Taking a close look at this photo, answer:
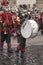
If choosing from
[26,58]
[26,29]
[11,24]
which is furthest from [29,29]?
[11,24]

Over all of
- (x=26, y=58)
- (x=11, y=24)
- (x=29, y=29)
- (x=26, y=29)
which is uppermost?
(x=29, y=29)

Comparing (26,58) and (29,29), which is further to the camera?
(26,58)

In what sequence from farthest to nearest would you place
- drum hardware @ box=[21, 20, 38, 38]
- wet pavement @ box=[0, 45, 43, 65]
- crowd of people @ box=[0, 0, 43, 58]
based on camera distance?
crowd of people @ box=[0, 0, 43, 58] → drum hardware @ box=[21, 20, 38, 38] → wet pavement @ box=[0, 45, 43, 65]

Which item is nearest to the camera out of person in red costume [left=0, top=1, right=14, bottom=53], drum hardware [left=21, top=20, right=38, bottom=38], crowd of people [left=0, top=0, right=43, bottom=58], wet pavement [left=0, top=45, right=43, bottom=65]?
wet pavement [left=0, top=45, right=43, bottom=65]

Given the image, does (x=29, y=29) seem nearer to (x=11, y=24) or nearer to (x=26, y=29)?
(x=26, y=29)

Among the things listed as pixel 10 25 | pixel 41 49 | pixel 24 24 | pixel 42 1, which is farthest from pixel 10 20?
pixel 42 1

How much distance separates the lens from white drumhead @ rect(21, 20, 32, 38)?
→ 36.9 ft

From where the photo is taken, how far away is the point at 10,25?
41.4ft

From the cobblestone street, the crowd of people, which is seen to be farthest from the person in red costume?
the cobblestone street

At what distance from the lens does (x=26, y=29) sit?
11609 millimetres

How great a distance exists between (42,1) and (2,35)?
41.7ft

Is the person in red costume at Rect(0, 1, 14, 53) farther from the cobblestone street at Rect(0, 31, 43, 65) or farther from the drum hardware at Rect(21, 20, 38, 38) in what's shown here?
the drum hardware at Rect(21, 20, 38, 38)

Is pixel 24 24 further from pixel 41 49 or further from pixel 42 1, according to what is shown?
pixel 42 1

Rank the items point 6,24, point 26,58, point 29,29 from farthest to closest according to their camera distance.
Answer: point 6,24 < point 26,58 < point 29,29
